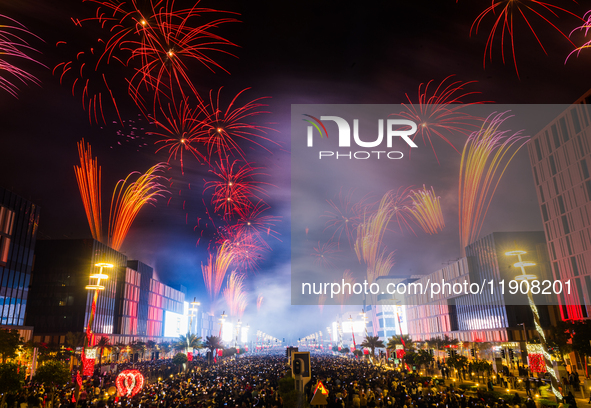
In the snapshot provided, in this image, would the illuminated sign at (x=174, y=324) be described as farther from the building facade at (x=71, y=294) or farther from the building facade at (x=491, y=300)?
the building facade at (x=491, y=300)

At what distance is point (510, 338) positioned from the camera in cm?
6325

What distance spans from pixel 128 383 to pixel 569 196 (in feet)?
185

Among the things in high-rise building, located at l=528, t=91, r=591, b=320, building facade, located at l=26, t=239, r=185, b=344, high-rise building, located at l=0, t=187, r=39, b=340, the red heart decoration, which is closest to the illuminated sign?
building facade, located at l=26, t=239, r=185, b=344

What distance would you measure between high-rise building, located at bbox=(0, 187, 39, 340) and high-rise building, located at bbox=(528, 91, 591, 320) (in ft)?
238

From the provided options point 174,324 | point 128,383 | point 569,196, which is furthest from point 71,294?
point 569,196

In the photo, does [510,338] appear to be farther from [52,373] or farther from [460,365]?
[52,373]

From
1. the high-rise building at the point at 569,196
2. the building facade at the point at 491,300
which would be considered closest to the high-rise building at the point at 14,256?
the building facade at the point at 491,300

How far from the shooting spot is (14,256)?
53.1 metres

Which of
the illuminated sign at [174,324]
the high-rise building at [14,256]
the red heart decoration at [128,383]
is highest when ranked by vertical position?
the high-rise building at [14,256]

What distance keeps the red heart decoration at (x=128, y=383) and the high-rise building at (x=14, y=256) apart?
3784 centimetres

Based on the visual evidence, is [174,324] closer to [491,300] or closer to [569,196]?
[491,300]

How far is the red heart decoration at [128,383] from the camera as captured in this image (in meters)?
21.9

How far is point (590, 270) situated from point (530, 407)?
126ft

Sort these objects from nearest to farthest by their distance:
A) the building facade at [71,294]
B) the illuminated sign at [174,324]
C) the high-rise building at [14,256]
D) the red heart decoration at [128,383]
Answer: the red heart decoration at [128,383] < the high-rise building at [14,256] < the building facade at [71,294] < the illuminated sign at [174,324]
